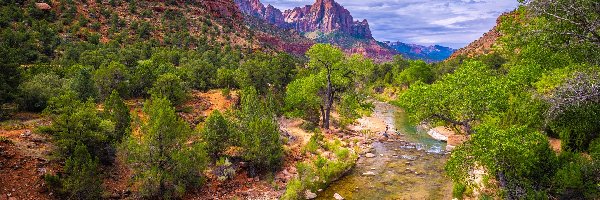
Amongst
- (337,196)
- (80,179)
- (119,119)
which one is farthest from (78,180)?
(337,196)

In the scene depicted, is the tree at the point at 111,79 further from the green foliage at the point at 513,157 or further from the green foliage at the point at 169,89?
the green foliage at the point at 513,157

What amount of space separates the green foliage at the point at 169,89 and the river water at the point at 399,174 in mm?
19139

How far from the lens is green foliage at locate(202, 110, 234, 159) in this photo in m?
24.5

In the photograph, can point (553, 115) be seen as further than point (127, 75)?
No

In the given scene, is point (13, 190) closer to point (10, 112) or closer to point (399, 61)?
point (10, 112)

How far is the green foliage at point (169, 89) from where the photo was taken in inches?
1407

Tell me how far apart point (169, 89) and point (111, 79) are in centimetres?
572

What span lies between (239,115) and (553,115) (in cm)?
1937

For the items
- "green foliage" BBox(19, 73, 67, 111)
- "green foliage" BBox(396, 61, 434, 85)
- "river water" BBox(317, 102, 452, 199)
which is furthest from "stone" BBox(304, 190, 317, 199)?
"green foliage" BBox(396, 61, 434, 85)

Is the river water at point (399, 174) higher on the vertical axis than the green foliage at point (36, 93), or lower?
lower

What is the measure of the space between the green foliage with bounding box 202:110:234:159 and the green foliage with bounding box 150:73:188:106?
12587 mm

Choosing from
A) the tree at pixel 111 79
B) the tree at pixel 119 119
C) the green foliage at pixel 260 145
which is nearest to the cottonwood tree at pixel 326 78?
the green foliage at pixel 260 145

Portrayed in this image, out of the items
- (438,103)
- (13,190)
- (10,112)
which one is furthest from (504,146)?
(10,112)

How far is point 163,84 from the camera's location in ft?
119
